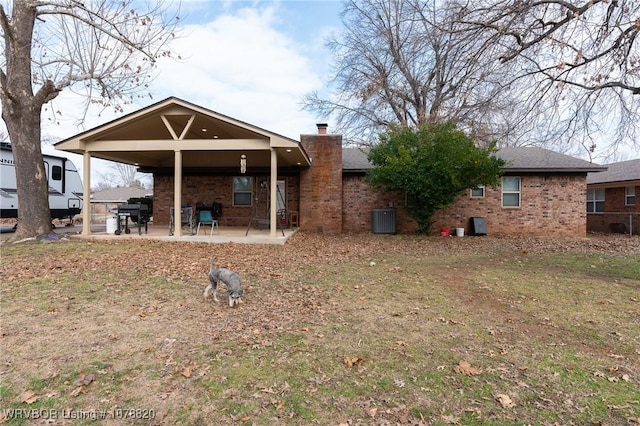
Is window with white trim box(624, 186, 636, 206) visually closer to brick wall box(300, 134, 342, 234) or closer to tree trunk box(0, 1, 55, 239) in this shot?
brick wall box(300, 134, 342, 234)

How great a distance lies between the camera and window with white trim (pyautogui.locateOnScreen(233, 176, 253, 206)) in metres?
14.7

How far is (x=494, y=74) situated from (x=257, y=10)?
662 cm

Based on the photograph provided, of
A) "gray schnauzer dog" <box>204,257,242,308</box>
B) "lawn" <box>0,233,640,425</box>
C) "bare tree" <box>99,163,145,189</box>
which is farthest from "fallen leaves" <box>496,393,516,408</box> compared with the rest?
"bare tree" <box>99,163,145,189</box>

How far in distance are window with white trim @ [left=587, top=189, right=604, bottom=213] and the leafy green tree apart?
9.19 metres

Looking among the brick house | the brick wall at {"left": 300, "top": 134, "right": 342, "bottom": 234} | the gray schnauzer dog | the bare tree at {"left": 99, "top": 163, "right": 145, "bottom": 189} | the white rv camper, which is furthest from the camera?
the bare tree at {"left": 99, "top": 163, "right": 145, "bottom": 189}

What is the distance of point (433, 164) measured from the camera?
11422mm

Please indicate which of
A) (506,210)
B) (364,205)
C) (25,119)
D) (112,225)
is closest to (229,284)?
(112,225)

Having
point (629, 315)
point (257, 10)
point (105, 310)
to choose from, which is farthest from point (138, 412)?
point (257, 10)

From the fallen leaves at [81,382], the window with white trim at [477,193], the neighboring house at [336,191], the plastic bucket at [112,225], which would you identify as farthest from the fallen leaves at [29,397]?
the window with white trim at [477,193]

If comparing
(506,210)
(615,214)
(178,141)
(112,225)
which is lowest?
(112,225)

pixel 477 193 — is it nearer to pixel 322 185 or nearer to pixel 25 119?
pixel 322 185

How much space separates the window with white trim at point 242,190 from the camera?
48.3 feet

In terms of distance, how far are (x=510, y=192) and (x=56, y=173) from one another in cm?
1851

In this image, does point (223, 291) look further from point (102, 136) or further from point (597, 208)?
point (597, 208)
